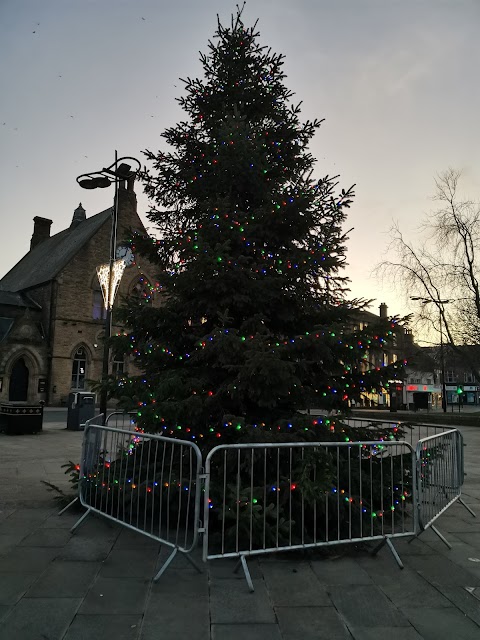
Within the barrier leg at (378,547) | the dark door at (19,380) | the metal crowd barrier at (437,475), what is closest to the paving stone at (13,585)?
the barrier leg at (378,547)

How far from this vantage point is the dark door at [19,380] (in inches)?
1254

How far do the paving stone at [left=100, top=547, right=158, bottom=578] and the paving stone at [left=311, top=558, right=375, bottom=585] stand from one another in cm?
148

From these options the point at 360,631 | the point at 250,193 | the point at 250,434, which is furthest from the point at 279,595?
the point at 250,193

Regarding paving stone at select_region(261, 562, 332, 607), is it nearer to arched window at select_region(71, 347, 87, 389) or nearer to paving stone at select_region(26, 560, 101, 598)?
paving stone at select_region(26, 560, 101, 598)

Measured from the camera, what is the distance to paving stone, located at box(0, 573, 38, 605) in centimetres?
342

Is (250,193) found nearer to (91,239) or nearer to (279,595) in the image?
(279,595)

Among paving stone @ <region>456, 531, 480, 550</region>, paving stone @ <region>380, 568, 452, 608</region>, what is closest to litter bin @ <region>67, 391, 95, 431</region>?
paving stone @ <region>456, 531, 480, 550</region>

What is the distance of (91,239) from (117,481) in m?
32.8

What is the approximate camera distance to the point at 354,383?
6.11 metres

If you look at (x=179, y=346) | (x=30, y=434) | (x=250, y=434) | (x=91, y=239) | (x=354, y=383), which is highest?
(x=91, y=239)

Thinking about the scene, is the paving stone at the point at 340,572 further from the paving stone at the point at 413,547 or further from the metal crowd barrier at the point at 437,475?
the metal crowd barrier at the point at 437,475

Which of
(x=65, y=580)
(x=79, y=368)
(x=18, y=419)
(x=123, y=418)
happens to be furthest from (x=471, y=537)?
(x=79, y=368)

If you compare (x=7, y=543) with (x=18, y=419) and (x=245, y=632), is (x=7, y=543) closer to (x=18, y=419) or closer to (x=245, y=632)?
(x=245, y=632)

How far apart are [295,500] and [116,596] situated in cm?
195
